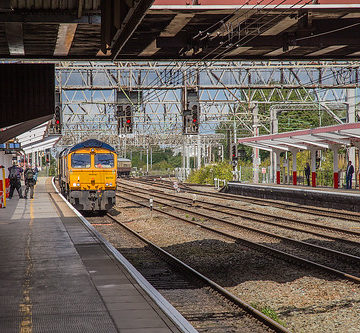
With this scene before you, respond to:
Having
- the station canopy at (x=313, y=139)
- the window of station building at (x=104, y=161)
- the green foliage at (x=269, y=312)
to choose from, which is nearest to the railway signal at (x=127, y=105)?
the window of station building at (x=104, y=161)

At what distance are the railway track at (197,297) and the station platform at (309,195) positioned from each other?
13297 mm

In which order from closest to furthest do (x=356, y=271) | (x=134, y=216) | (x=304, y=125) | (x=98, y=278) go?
(x=98, y=278), (x=356, y=271), (x=134, y=216), (x=304, y=125)

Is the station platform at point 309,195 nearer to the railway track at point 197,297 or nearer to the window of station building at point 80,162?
the window of station building at point 80,162

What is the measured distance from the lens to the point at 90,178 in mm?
24672

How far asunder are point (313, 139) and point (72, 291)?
965 inches

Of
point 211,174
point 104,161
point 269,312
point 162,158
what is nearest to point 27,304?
point 269,312

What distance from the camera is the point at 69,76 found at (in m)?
36.1

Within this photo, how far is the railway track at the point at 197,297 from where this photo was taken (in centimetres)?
826

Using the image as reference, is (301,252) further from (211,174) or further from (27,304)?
(211,174)

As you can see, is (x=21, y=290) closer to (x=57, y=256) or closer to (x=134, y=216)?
(x=57, y=256)

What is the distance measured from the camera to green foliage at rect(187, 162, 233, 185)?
4831 centimetres

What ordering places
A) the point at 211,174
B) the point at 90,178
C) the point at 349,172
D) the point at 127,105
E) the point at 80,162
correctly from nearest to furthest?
the point at 90,178 → the point at 80,162 → the point at 349,172 → the point at 127,105 → the point at 211,174

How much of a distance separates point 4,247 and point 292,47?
23.7 feet

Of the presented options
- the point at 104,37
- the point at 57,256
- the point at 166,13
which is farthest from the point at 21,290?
the point at 166,13
